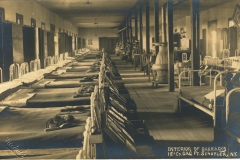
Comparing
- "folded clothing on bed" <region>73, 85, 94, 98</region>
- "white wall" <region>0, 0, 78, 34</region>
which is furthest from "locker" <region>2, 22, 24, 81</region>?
"folded clothing on bed" <region>73, 85, 94, 98</region>

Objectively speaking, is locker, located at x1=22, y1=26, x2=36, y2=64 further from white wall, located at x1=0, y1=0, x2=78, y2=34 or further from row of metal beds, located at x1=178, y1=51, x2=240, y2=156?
row of metal beds, located at x1=178, y1=51, x2=240, y2=156

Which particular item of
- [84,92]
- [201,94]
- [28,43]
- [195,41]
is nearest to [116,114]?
[84,92]

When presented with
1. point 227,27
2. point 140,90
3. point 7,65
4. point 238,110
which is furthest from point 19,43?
point 227,27

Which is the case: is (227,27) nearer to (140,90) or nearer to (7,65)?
(140,90)

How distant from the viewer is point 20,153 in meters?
2.47

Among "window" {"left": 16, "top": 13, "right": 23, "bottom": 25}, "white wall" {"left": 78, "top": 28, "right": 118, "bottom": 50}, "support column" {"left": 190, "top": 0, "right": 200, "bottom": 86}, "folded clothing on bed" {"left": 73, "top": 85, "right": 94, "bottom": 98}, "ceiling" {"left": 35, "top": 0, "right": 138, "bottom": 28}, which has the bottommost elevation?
"folded clothing on bed" {"left": 73, "top": 85, "right": 94, "bottom": 98}

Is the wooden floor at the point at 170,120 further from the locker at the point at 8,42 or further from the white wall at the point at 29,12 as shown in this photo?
the white wall at the point at 29,12

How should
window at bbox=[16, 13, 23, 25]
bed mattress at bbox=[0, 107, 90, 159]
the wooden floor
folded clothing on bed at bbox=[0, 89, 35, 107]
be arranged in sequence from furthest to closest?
window at bbox=[16, 13, 23, 25] → folded clothing on bed at bbox=[0, 89, 35, 107] → the wooden floor → bed mattress at bbox=[0, 107, 90, 159]

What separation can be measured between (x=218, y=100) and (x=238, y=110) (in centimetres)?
53

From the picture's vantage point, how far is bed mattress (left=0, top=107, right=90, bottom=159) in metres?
2.54

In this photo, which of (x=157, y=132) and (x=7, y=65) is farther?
(x=7, y=65)

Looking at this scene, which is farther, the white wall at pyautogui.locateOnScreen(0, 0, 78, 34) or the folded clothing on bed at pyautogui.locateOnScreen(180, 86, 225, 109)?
the white wall at pyautogui.locateOnScreen(0, 0, 78, 34)

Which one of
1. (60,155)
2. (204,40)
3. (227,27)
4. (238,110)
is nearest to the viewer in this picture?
(60,155)

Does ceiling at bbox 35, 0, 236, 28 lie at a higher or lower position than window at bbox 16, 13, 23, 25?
higher
